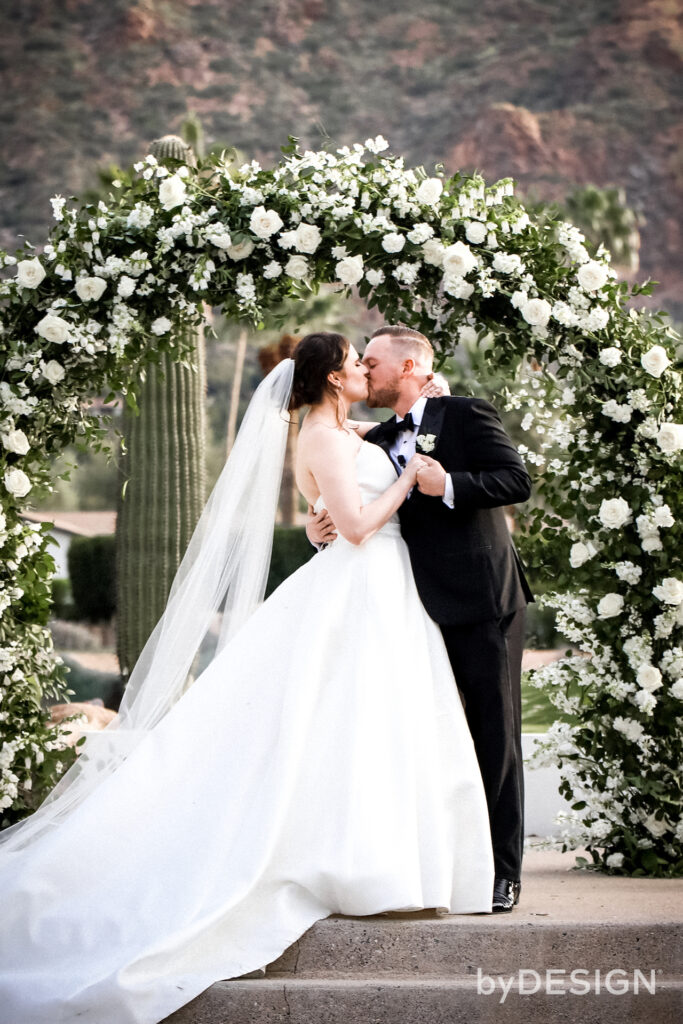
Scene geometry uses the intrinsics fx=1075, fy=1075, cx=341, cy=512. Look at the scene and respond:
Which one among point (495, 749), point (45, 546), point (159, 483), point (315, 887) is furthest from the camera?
point (159, 483)

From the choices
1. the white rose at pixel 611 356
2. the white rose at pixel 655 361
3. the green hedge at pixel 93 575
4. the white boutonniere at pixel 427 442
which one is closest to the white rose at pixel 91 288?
the white boutonniere at pixel 427 442

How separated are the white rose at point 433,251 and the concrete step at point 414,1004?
2.75m

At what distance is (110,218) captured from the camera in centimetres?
456

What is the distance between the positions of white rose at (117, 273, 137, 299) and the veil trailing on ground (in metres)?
0.84

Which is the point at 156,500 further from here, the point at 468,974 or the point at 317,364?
the point at 468,974

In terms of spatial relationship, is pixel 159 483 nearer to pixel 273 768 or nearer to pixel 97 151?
pixel 273 768

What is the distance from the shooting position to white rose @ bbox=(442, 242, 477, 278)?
14.2 feet

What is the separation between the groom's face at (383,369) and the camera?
13.3 ft

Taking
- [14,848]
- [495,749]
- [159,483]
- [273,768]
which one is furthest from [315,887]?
[159,483]

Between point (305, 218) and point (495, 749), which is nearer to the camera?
point (495, 749)

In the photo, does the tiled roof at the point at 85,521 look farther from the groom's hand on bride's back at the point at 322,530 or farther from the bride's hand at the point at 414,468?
the bride's hand at the point at 414,468

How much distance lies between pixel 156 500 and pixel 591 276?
5.98 metres

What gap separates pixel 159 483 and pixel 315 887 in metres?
6.66

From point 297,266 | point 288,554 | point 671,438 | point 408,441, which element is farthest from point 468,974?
point 288,554
